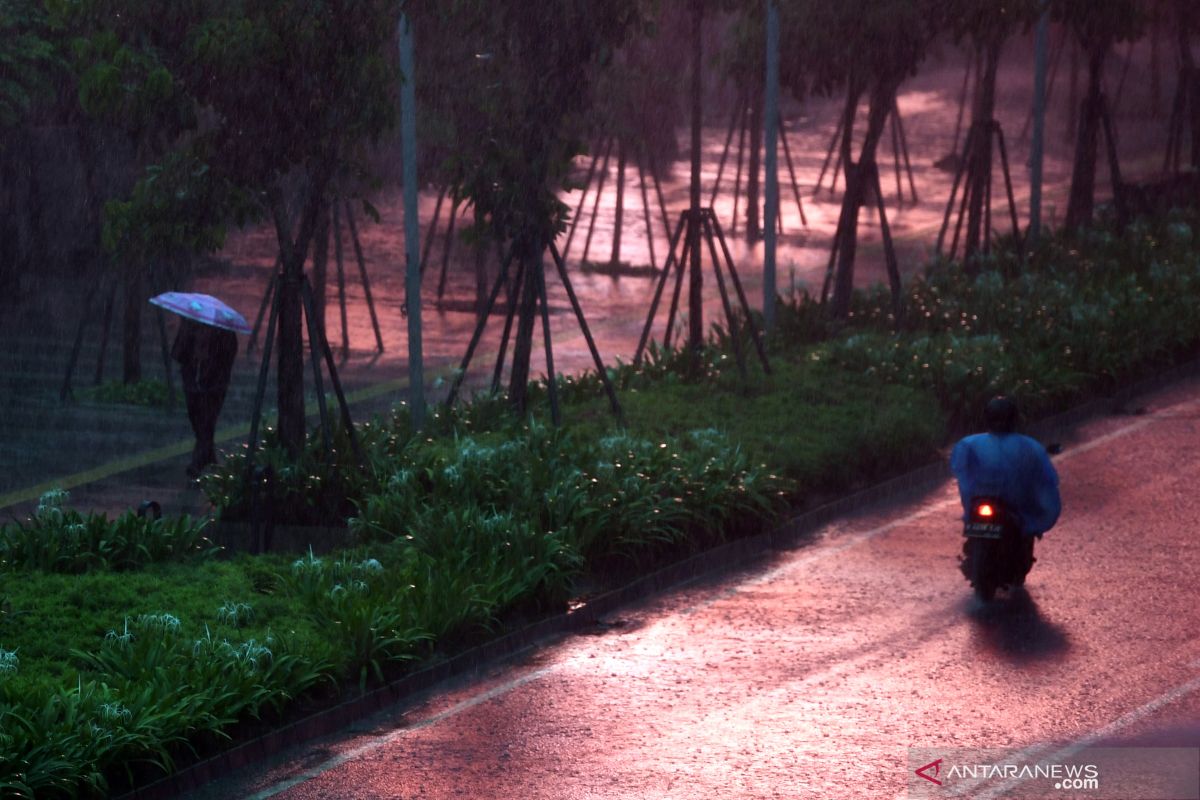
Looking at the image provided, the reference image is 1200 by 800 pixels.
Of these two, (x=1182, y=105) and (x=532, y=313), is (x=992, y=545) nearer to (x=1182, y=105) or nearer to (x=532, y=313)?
(x=532, y=313)

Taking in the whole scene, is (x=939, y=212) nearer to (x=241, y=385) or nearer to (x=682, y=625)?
(x=241, y=385)

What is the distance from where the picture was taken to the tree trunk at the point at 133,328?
65.1ft

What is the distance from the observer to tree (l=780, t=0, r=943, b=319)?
20.6 meters

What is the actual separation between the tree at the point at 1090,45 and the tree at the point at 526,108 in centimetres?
1020

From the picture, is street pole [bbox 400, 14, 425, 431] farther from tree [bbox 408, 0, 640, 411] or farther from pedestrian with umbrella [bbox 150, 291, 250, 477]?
pedestrian with umbrella [bbox 150, 291, 250, 477]

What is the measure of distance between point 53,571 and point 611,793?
4928 mm

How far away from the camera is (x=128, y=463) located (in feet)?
55.0

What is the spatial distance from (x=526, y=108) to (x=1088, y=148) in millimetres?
13150

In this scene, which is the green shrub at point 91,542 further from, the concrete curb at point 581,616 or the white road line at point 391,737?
the white road line at point 391,737

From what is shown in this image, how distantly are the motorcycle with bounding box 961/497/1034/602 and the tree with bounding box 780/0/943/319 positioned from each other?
29.0ft

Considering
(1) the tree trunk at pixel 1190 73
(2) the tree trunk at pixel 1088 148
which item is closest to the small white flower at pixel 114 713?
(2) the tree trunk at pixel 1088 148

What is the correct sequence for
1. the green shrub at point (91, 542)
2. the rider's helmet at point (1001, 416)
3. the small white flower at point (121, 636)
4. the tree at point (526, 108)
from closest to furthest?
1. the small white flower at point (121, 636)
2. the green shrub at point (91, 542)
3. the rider's helmet at point (1001, 416)
4. the tree at point (526, 108)

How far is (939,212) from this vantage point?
34750 millimetres

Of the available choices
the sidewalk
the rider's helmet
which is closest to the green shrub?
the sidewalk
